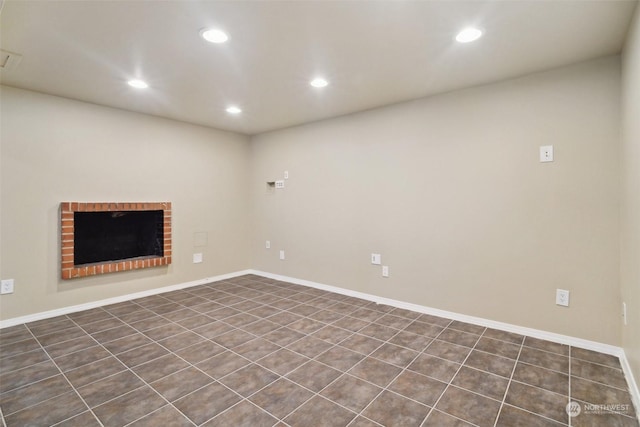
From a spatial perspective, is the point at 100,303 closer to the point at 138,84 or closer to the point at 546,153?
the point at 138,84

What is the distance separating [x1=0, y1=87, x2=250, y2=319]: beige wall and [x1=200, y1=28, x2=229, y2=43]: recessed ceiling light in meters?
2.27

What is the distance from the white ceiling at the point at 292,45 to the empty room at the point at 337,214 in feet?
0.07

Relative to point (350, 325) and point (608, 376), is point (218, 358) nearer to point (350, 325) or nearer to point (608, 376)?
point (350, 325)

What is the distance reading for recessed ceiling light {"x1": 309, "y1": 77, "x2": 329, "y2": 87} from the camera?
9.47 ft

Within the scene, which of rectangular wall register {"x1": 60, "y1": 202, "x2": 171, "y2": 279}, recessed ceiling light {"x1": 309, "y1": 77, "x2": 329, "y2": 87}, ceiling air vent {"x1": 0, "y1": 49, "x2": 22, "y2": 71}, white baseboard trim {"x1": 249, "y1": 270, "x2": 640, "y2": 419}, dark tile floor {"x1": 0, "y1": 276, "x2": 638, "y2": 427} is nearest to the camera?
dark tile floor {"x1": 0, "y1": 276, "x2": 638, "y2": 427}

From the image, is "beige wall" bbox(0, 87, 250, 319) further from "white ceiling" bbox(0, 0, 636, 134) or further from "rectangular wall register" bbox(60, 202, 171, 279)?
"white ceiling" bbox(0, 0, 636, 134)

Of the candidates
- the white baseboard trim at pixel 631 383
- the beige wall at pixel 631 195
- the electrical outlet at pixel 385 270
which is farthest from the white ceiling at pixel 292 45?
the white baseboard trim at pixel 631 383

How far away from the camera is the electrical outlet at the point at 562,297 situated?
8.41 feet

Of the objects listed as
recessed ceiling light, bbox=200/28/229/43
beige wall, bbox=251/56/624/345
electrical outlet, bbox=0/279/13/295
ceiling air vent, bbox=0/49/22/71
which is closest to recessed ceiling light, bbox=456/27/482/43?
beige wall, bbox=251/56/624/345

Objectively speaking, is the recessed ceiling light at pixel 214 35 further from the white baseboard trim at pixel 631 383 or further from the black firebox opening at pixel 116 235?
the white baseboard trim at pixel 631 383

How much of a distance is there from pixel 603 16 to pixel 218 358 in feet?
11.3

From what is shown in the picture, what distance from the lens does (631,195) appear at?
196 centimetres

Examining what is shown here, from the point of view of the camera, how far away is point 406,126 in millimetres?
3465

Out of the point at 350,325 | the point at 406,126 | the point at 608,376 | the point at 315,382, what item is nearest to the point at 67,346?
the point at 315,382
